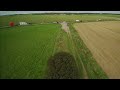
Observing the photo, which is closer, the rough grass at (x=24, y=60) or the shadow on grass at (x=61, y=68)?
the shadow on grass at (x=61, y=68)

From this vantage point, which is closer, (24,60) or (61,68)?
(61,68)

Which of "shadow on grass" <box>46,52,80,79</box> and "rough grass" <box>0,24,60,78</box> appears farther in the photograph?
"rough grass" <box>0,24,60,78</box>

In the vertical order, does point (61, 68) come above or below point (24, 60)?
above
